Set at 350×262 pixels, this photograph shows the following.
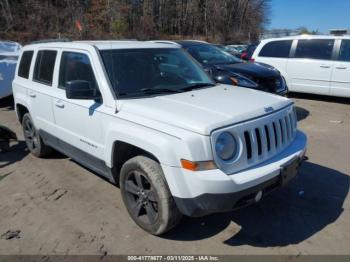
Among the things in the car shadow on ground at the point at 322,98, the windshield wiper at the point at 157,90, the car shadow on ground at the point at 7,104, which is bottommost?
the car shadow on ground at the point at 7,104

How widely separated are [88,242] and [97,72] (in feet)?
5.83

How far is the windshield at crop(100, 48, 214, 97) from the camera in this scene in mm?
3824

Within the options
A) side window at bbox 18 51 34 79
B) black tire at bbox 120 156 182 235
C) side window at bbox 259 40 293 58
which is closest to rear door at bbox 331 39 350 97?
side window at bbox 259 40 293 58

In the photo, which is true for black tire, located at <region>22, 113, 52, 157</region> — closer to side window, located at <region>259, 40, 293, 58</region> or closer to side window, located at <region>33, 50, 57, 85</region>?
side window, located at <region>33, 50, 57, 85</region>

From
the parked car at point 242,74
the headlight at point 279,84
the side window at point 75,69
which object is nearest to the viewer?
the side window at point 75,69

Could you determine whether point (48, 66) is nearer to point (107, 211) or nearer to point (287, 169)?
point (107, 211)

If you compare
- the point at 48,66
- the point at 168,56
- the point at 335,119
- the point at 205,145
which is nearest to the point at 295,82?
the point at 335,119

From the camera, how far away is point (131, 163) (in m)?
3.41

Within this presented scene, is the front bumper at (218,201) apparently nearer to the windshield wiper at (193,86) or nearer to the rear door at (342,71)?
the windshield wiper at (193,86)

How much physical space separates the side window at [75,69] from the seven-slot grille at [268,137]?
5.92ft

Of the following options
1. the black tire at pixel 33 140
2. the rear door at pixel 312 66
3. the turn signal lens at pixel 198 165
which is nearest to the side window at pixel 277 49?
the rear door at pixel 312 66

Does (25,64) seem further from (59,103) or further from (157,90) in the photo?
(157,90)

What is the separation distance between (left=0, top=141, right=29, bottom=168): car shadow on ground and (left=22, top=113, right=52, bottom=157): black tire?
8.5 inches

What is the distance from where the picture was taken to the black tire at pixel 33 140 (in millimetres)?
5574
